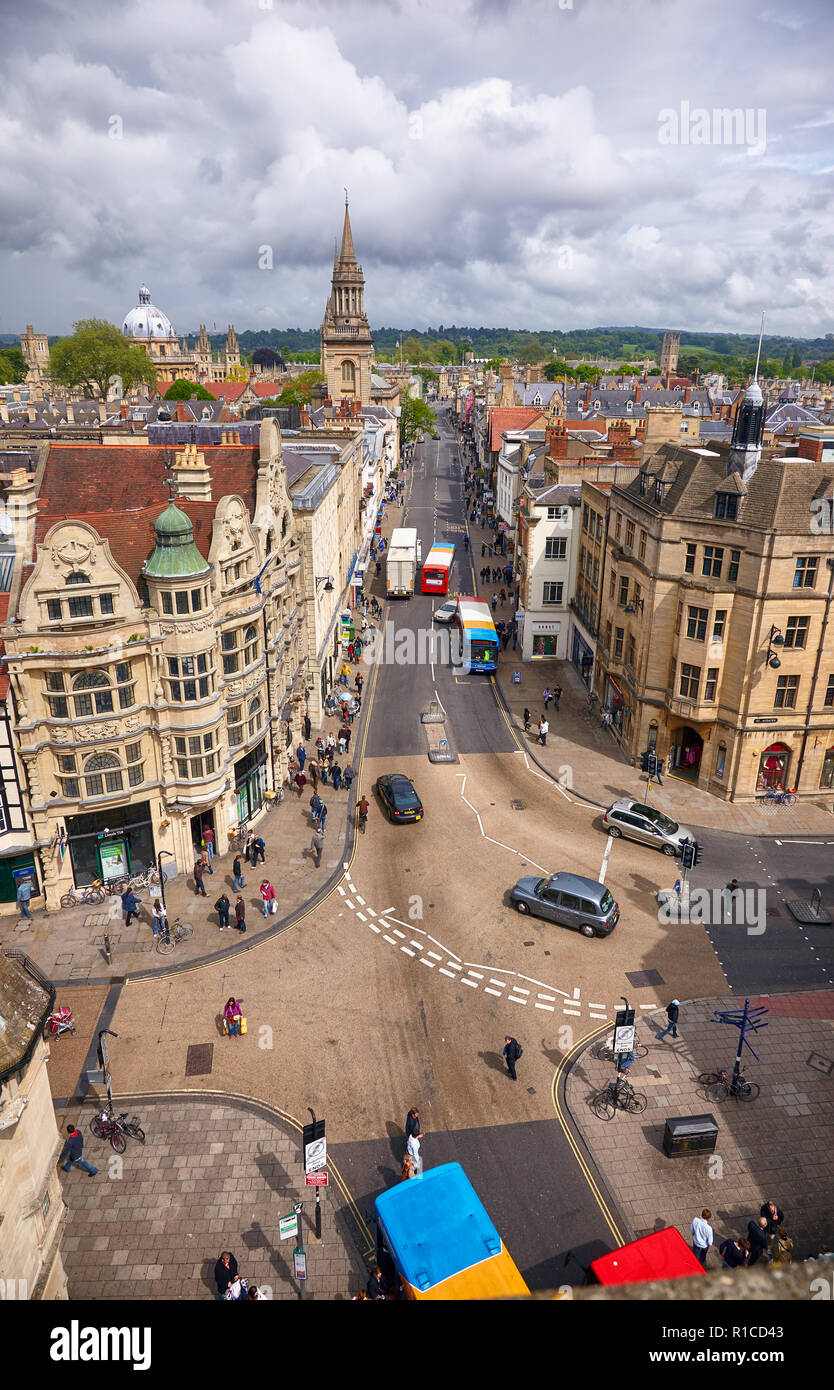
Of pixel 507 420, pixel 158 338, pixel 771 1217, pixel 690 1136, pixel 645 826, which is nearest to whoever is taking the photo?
pixel 771 1217

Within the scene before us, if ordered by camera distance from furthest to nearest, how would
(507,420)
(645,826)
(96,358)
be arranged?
1. (96,358)
2. (507,420)
3. (645,826)

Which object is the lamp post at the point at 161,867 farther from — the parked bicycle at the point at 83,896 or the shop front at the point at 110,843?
the parked bicycle at the point at 83,896

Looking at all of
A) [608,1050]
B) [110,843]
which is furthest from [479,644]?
[608,1050]

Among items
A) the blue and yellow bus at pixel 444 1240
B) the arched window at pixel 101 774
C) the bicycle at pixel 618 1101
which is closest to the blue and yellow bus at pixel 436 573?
the arched window at pixel 101 774

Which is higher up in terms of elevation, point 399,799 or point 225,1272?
point 399,799

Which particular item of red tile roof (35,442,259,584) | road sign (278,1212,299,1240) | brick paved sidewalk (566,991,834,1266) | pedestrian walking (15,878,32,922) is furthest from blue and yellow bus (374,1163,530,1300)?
red tile roof (35,442,259,584)

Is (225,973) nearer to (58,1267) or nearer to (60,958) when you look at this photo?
(60,958)

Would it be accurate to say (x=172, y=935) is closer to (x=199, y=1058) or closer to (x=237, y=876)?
(x=237, y=876)

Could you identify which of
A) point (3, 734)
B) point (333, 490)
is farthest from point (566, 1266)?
point (333, 490)
